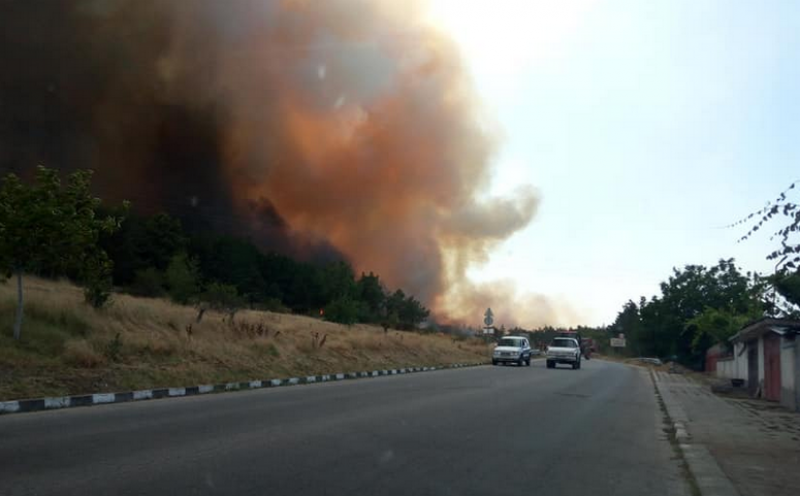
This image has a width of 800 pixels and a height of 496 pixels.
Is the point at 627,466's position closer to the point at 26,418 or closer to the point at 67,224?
the point at 26,418

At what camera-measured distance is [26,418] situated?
10734mm

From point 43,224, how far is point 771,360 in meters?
19.6

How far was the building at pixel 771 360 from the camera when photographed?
17.5 m

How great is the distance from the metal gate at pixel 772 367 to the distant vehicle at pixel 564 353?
14.5 metres

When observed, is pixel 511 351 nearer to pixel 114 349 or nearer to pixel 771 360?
pixel 771 360

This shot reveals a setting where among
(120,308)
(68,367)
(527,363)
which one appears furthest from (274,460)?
(527,363)

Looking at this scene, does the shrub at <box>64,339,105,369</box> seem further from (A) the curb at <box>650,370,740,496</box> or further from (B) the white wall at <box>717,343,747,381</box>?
(B) the white wall at <box>717,343,747,381</box>

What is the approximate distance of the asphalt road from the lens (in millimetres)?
6398

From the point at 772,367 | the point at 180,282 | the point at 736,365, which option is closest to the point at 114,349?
the point at 772,367

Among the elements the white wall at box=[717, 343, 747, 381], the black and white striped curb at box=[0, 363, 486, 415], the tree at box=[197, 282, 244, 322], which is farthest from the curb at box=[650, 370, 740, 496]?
the tree at box=[197, 282, 244, 322]

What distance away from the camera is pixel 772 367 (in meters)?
21.5

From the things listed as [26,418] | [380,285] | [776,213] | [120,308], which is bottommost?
[26,418]

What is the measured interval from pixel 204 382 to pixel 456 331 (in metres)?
52.1

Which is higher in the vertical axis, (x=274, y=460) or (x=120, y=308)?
(x=120, y=308)
